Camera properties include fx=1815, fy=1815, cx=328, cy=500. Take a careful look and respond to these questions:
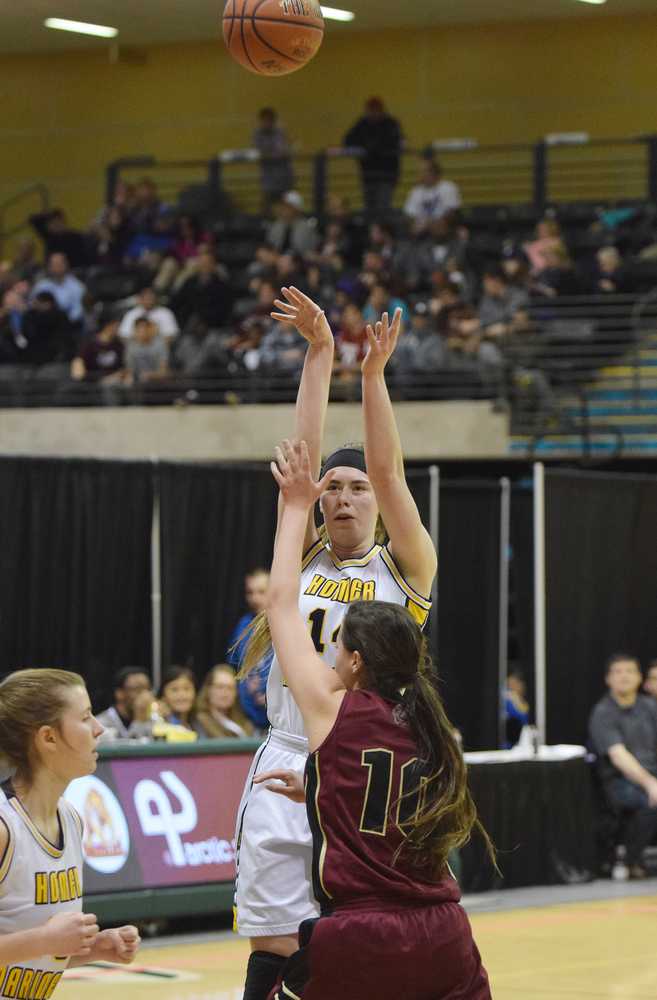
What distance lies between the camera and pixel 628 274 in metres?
18.8

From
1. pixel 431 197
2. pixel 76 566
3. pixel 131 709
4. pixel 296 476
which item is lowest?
pixel 131 709

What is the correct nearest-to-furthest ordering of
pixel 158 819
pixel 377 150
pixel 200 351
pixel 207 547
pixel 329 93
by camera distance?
pixel 158 819, pixel 207 547, pixel 200 351, pixel 377 150, pixel 329 93

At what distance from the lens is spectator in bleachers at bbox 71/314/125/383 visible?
19.3 meters

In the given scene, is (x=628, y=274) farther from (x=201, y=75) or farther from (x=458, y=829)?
(x=458, y=829)

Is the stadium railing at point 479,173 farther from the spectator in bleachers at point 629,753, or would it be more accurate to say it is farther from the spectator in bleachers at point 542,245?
the spectator in bleachers at point 629,753

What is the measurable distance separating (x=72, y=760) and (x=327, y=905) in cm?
70

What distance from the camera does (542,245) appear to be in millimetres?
19312

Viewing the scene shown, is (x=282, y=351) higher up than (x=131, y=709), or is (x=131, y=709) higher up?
(x=282, y=351)

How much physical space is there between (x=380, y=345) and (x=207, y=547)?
8.54 meters

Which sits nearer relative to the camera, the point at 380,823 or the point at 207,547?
the point at 380,823

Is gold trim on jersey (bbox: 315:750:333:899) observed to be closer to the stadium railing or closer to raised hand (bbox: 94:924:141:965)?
raised hand (bbox: 94:924:141:965)

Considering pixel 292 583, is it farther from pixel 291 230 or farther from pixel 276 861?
pixel 291 230

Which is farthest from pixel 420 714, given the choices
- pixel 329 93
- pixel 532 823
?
pixel 329 93

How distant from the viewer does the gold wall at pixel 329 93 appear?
74.5 ft
